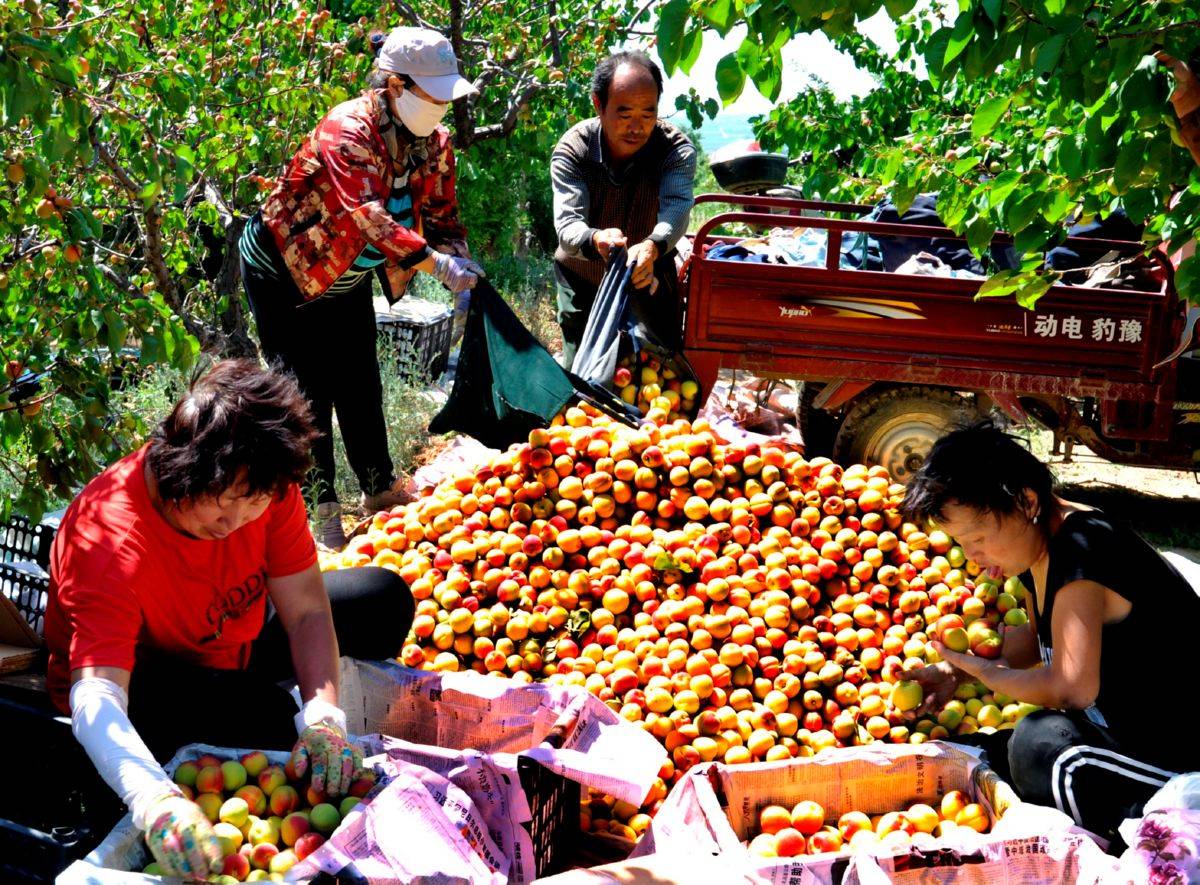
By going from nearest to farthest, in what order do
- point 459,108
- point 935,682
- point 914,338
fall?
point 935,682 → point 914,338 → point 459,108

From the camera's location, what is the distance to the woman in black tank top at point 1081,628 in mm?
2691

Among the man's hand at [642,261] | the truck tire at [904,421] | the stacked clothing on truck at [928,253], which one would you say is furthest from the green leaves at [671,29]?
the truck tire at [904,421]

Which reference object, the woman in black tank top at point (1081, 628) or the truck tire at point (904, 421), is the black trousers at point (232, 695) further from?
the truck tire at point (904, 421)

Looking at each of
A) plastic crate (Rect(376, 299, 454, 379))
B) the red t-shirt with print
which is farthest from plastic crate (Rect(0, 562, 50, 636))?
plastic crate (Rect(376, 299, 454, 379))

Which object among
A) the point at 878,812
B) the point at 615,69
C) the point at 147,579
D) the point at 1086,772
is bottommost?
the point at 878,812

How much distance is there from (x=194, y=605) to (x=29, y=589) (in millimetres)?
806

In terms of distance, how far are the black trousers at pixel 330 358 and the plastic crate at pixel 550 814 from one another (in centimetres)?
219

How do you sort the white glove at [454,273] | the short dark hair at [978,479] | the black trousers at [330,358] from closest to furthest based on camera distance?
the short dark hair at [978,479], the white glove at [454,273], the black trousers at [330,358]

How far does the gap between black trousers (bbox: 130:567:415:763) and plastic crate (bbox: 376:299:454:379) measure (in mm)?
4956

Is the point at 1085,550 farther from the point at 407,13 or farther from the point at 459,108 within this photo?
the point at 407,13

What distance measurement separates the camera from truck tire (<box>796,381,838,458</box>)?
651cm

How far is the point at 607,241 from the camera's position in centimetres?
515

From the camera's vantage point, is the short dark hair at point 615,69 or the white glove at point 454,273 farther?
the short dark hair at point 615,69

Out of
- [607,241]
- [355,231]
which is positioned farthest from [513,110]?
[355,231]
